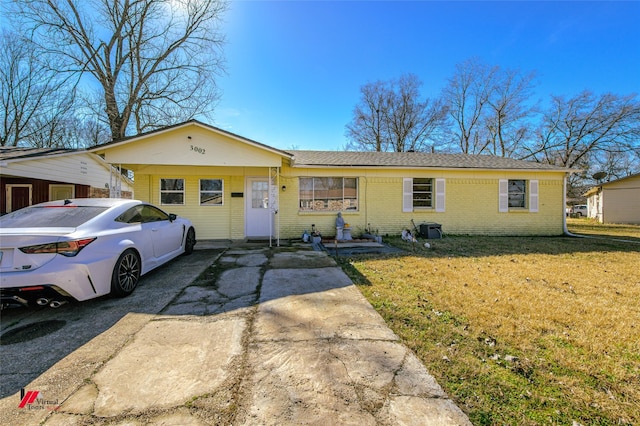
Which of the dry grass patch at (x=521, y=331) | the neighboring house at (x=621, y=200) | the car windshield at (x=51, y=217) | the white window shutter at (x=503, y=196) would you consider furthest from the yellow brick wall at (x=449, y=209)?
the neighboring house at (x=621, y=200)

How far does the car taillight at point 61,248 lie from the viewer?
10.2 feet

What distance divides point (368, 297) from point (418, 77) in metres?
30.0

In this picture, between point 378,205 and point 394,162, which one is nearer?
point 378,205

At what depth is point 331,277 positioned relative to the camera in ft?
16.2

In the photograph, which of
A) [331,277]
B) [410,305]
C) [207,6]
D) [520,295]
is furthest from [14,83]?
[520,295]

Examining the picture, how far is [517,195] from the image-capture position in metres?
11.7

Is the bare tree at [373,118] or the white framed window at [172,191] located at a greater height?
the bare tree at [373,118]

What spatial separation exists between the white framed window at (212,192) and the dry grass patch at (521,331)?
234 inches

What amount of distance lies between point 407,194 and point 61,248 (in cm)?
1007

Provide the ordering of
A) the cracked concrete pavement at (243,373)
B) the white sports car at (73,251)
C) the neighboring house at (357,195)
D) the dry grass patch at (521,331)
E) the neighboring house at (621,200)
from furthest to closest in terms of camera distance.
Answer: the neighboring house at (621,200)
the neighboring house at (357,195)
the white sports car at (73,251)
the dry grass patch at (521,331)
the cracked concrete pavement at (243,373)

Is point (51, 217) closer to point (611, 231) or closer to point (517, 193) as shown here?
point (517, 193)

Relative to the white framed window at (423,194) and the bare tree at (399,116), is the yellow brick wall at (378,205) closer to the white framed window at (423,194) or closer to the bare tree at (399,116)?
the white framed window at (423,194)

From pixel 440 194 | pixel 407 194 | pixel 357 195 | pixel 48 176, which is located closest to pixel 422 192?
pixel 440 194

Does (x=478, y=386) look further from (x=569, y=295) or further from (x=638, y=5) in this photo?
(x=638, y=5)
